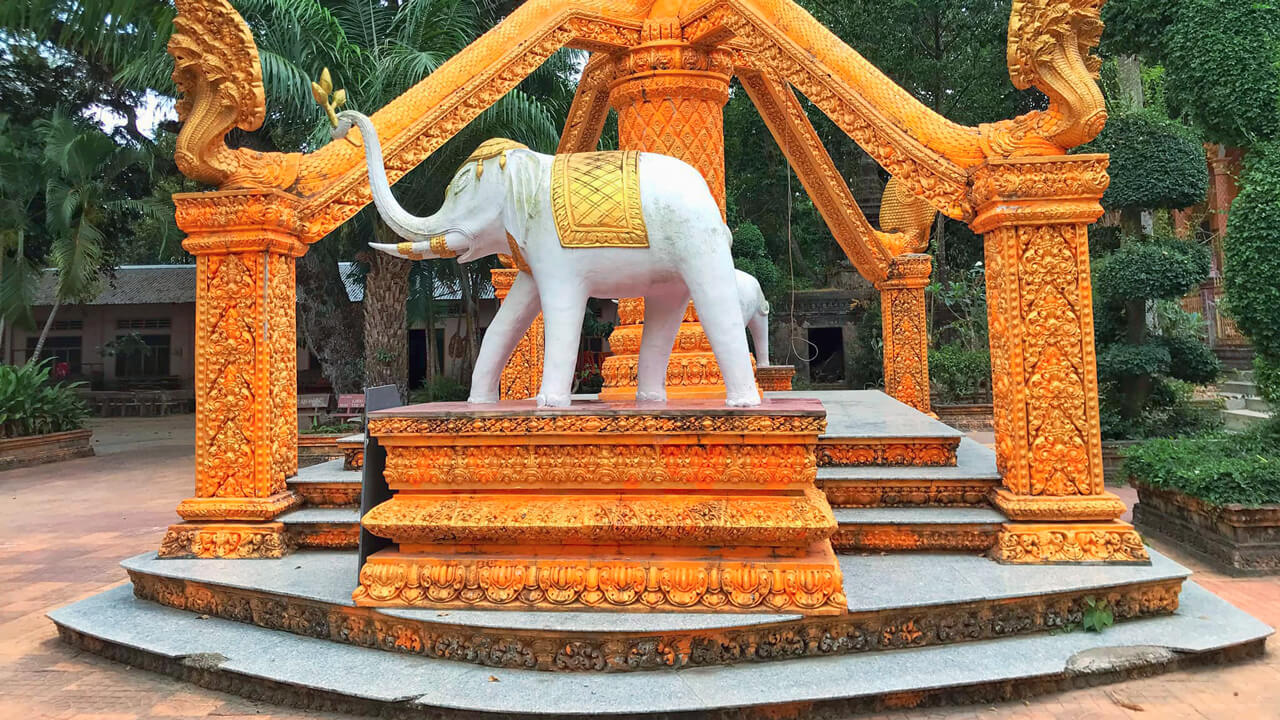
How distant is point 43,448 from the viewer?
1331 cm

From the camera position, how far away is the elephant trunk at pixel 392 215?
366 centimetres

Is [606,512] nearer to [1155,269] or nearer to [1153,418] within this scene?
[1155,269]

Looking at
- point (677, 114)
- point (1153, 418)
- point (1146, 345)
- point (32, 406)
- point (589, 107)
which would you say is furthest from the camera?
point (32, 406)

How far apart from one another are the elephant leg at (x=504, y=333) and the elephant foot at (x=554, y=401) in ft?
1.23

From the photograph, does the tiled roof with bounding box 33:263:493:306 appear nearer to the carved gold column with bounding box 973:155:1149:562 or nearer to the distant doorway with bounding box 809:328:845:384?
the distant doorway with bounding box 809:328:845:384

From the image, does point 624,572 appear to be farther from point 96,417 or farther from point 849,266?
point 96,417

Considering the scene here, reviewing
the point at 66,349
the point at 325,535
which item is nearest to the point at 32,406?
the point at 325,535

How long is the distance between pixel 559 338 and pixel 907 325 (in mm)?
5809

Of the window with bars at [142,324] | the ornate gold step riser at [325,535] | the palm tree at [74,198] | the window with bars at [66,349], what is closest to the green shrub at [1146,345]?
the ornate gold step riser at [325,535]

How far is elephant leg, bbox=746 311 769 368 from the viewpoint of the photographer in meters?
8.62

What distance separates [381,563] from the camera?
3.44 metres

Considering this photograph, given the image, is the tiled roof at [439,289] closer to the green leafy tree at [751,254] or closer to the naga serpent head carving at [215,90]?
the green leafy tree at [751,254]

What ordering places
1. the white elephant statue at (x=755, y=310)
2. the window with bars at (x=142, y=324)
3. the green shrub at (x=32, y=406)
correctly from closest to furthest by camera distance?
1. the white elephant statue at (x=755, y=310)
2. the green shrub at (x=32, y=406)
3. the window with bars at (x=142, y=324)

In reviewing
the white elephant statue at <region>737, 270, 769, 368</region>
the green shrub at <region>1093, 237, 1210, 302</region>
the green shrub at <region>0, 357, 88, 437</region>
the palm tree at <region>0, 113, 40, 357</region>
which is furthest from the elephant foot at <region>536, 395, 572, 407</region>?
the palm tree at <region>0, 113, 40, 357</region>
